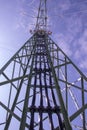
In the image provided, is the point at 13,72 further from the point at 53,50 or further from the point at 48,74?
the point at 53,50

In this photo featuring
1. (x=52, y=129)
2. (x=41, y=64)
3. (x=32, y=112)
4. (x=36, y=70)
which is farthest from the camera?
(x=41, y=64)

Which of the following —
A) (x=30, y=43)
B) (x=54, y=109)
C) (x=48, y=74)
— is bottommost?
(x=54, y=109)

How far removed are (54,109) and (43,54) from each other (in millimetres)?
6621

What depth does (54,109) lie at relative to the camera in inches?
394

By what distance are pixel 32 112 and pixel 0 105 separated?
1.55 meters

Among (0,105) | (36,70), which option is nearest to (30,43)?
(36,70)

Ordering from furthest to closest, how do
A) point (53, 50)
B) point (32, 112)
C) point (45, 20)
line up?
1. point (45, 20)
2. point (53, 50)
3. point (32, 112)

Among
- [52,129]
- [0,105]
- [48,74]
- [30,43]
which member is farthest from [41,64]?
[52,129]

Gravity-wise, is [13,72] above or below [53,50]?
below

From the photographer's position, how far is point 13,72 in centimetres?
1444

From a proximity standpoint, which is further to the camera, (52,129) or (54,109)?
(54,109)

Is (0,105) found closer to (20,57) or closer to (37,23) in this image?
(20,57)

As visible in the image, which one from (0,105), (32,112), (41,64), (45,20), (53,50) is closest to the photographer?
(32,112)

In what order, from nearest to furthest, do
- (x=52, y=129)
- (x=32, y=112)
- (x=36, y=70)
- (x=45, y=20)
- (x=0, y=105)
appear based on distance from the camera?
(x=52, y=129) < (x=32, y=112) < (x=0, y=105) < (x=36, y=70) < (x=45, y=20)
